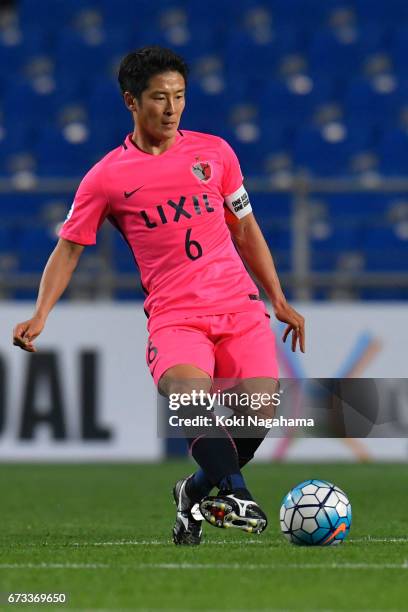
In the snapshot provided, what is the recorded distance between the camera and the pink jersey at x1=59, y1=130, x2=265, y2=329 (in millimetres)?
5297

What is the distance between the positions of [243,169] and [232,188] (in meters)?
9.83

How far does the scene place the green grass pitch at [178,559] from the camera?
3856mm

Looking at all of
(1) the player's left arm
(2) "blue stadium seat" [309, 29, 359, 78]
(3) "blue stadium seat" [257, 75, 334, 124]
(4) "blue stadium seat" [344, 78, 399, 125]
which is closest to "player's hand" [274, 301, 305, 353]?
(1) the player's left arm

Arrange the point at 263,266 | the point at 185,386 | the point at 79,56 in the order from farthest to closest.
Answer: the point at 79,56 < the point at 263,266 < the point at 185,386

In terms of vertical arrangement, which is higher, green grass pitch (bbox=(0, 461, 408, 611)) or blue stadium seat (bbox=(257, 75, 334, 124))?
blue stadium seat (bbox=(257, 75, 334, 124))

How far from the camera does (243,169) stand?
50.2ft

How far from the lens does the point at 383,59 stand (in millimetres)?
17328

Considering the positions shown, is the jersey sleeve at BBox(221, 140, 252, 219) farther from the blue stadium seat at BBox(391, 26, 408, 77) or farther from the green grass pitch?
the blue stadium seat at BBox(391, 26, 408, 77)

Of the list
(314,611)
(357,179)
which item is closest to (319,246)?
(357,179)

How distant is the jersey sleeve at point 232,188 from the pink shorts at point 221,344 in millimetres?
468

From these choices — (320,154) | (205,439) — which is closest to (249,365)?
(205,439)

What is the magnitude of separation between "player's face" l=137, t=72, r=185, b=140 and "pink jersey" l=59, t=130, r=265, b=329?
0.49 feet

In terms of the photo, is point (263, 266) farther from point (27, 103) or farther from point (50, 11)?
point (50, 11)

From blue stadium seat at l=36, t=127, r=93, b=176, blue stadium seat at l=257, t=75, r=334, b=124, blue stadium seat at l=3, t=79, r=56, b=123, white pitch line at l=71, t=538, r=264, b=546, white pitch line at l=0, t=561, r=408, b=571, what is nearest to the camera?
white pitch line at l=0, t=561, r=408, b=571
